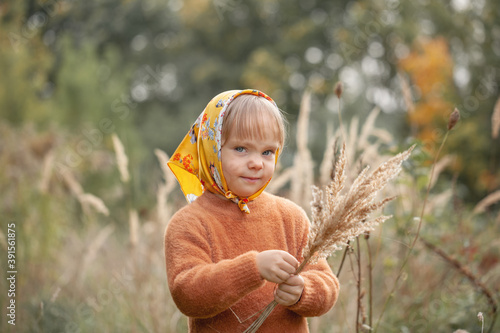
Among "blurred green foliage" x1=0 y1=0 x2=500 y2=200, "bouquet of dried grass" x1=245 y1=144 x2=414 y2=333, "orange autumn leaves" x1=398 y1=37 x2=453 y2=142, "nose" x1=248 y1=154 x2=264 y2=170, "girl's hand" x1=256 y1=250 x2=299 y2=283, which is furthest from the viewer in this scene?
"orange autumn leaves" x1=398 y1=37 x2=453 y2=142

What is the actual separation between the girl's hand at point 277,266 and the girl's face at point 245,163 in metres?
0.33

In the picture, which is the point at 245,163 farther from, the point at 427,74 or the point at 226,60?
the point at 226,60

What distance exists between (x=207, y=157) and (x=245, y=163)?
0.17 m

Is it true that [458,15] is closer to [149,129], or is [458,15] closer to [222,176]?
[149,129]

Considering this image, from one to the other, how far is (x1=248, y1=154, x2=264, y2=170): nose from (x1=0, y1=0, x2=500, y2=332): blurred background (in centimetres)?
44

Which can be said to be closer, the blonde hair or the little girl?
the little girl

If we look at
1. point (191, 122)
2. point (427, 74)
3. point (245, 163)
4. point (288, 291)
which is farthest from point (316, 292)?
point (427, 74)

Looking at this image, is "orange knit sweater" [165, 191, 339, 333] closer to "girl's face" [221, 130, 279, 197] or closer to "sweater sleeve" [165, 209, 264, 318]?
"sweater sleeve" [165, 209, 264, 318]

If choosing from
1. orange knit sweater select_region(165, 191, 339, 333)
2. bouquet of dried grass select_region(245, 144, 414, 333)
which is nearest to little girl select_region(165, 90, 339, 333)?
orange knit sweater select_region(165, 191, 339, 333)

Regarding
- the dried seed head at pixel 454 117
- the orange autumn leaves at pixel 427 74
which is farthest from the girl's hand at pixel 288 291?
the orange autumn leaves at pixel 427 74

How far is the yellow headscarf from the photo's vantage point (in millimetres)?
1753

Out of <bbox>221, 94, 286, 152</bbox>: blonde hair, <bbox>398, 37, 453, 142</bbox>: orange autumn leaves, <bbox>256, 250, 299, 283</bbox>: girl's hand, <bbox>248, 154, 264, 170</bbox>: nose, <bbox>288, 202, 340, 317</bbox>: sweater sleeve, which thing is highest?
<bbox>398, 37, 453, 142</bbox>: orange autumn leaves

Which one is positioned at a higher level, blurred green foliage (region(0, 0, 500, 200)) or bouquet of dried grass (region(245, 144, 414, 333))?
blurred green foliage (region(0, 0, 500, 200))

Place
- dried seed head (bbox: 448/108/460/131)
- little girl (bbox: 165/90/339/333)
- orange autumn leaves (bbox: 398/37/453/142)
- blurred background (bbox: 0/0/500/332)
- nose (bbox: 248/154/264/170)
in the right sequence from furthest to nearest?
orange autumn leaves (bbox: 398/37/453/142)
blurred background (bbox: 0/0/500/332)
dried seed head (bbox: 448/108/460/131)
nose (bbox: 248/154/264/170)
little girl (bbox: 165/90/339/333)
